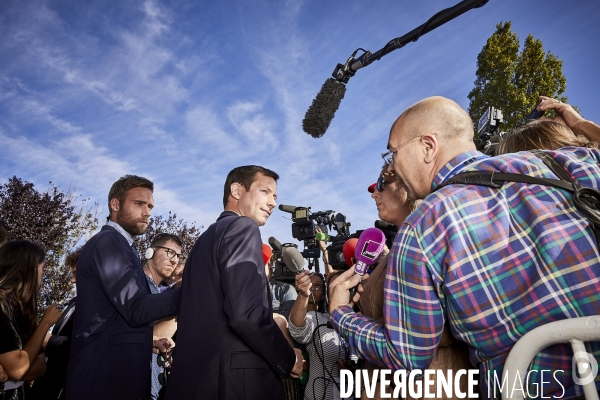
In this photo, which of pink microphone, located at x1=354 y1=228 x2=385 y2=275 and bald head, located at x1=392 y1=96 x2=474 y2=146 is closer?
bald head, located at x1=392 y1=96 x2=474 y2=146

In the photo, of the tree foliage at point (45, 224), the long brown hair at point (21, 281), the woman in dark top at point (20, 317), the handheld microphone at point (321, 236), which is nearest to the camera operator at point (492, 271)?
the handheld microphone at point (321, 236)

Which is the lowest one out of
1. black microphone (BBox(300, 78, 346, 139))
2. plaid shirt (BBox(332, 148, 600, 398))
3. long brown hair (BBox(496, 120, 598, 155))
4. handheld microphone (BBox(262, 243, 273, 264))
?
plaid shirt (BBox(332, 148, 600, 398))

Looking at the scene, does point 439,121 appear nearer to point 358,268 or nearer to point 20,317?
point 358,268

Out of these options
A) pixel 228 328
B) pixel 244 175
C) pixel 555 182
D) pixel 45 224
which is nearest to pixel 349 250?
pixel 244 175

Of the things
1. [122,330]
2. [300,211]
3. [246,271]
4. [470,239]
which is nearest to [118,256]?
[122,330]

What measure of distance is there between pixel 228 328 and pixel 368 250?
3.33ft

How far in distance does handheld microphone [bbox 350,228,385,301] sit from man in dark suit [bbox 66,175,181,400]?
1.48 metres

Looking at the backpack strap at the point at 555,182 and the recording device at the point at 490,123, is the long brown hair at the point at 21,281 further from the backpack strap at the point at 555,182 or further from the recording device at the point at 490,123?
the recording device at the point at 490,123

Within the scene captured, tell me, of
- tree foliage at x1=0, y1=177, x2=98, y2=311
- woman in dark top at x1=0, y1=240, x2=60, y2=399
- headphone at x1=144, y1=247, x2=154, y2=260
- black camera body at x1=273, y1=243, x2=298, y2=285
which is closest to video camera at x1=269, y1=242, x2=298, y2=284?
black camera body at x1=273, y1=243, x2=298, y2=285

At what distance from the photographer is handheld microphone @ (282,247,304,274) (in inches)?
149

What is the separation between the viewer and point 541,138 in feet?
6.54

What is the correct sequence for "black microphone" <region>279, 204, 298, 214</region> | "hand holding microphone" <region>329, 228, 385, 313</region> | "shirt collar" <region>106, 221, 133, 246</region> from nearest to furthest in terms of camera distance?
"hand holding microphone" <region>329, 228, 385, 313</region> → "shirt collar" <region>106, 221, 133, 246</region> → "black microphone" <region>279, 204, 298, 214</region>

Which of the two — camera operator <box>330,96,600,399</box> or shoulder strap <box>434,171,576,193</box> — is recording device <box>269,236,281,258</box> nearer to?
camera operator <box>330,96,600,399</box>

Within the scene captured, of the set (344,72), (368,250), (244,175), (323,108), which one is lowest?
(368,250)
